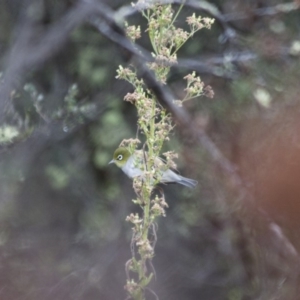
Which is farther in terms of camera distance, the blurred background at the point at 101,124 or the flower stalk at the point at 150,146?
the blurred background at the point at 101,124

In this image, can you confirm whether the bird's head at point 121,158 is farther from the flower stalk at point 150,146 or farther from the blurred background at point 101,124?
the flower stalk at point 150,146

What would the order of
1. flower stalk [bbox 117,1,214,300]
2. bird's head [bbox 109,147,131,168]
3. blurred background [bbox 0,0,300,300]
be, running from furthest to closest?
bird's head [bbox 109,147,131,168] → blurred background [bbox 0,0,300,300] → flower stalk [bbox 117,1,214,300]

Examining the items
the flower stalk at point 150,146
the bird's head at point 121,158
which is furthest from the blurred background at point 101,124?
the flower stalk at point 150,146

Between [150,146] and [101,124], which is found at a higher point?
[101,124]

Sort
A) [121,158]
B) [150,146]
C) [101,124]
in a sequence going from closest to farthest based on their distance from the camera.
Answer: [150,146]
[121,158]
[101,124]

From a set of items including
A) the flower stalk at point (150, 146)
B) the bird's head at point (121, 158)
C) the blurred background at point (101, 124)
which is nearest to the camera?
the flower stalk at point (150, 146)

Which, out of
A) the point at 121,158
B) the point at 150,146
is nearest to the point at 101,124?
the point at 121,158

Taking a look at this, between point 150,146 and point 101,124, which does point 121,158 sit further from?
point 150,146

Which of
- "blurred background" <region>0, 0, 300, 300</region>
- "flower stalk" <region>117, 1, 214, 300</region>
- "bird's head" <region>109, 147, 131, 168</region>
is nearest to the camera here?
"flower stalk" <region>117, 1, 214, 300</region>

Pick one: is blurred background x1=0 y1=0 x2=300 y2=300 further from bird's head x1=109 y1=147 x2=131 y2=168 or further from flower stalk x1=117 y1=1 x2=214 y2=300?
flower stalk x1=117 y1=1 x2=214 y2=300

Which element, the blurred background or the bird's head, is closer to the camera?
the blurred background

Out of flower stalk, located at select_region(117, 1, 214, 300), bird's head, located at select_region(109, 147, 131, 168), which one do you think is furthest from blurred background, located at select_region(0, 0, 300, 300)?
flower stalk, located at select_region(117, 1, 214, 300)

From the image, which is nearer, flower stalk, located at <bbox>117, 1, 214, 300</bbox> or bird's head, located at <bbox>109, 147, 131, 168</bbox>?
flower stalk, located at <bbox>117, 1, 214, 300</bbox>

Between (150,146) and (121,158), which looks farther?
(121,158)
